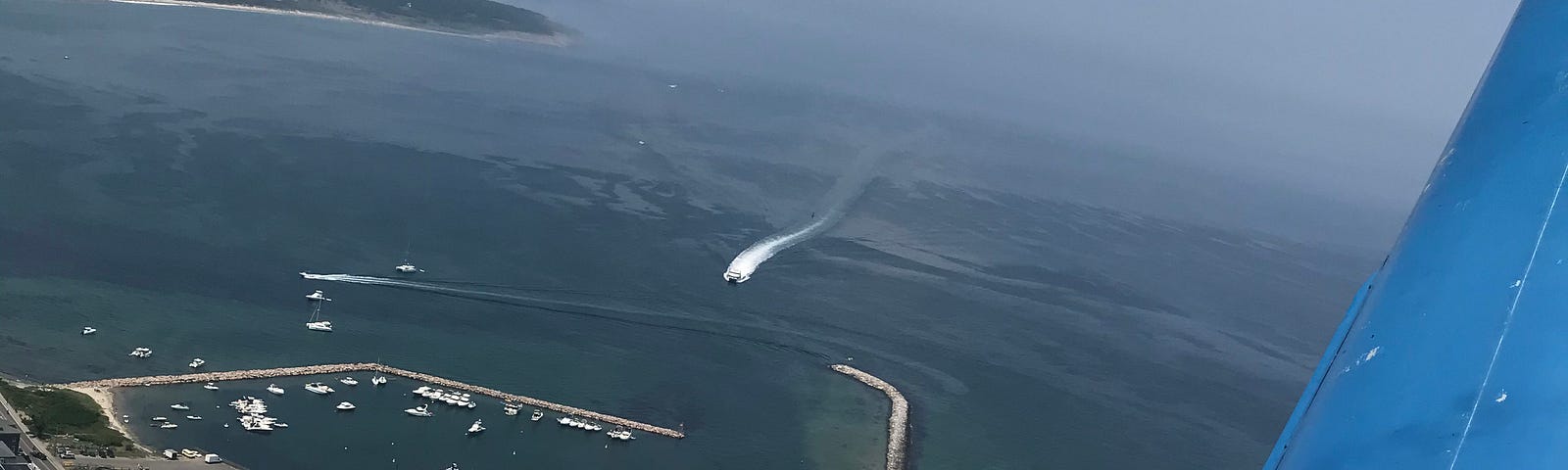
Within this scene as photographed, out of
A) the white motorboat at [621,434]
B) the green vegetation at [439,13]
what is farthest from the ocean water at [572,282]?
the green vegetation at [439,13]

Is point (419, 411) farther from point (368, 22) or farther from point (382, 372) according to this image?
point (368, 22)

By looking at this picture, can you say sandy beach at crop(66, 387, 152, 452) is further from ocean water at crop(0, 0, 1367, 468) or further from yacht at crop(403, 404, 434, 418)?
yacht at crop(403, 404, 434, 418)

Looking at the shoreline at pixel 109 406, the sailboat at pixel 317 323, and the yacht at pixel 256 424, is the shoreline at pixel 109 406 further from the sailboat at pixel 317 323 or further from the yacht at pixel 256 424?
the sailboat at pixel 317 323

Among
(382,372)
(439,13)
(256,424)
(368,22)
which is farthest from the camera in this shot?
(439,13)

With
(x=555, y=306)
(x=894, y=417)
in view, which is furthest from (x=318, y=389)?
(x=894, y=417)

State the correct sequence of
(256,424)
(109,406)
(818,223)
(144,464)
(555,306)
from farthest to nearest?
(818,223), (555,306), (256,424), (109,406), (144,464)

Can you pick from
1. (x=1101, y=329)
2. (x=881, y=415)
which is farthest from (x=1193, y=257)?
(x=881, y=415)
